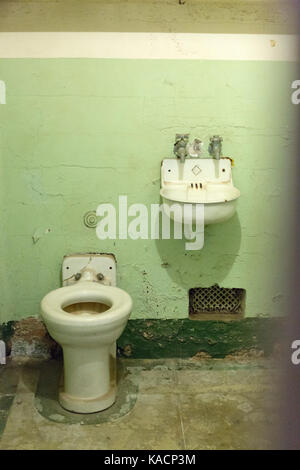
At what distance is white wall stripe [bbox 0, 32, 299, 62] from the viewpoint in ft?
7.17

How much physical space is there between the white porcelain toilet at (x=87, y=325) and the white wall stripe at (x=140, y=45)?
0.94 m

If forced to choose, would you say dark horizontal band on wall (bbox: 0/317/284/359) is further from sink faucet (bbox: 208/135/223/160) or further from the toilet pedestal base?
sink faucet (bbox: 208/135/223/160)

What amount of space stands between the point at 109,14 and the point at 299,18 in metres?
1.94

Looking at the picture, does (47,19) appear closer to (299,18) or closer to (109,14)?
(109,14)

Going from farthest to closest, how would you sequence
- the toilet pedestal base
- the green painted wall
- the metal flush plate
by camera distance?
1. the metal flush plate
2. the green painted wall
3. the toilet pedestal base

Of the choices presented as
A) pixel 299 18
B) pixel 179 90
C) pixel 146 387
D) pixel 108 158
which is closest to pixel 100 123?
pixel 108 158

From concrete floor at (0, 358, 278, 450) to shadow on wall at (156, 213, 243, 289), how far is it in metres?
0.44

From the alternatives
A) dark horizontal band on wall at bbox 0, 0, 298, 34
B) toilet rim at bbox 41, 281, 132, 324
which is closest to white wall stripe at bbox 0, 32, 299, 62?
dark horizontal band on wall at bbox 0, 0, 298, 34

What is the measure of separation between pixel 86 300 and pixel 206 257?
64 cm

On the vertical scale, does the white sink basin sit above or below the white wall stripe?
below

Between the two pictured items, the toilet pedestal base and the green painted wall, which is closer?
the toilet pedestal base

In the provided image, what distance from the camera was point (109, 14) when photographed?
7.16 feet

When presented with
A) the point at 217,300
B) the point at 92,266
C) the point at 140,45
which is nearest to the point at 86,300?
the point at 92,266

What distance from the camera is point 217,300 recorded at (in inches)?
101
